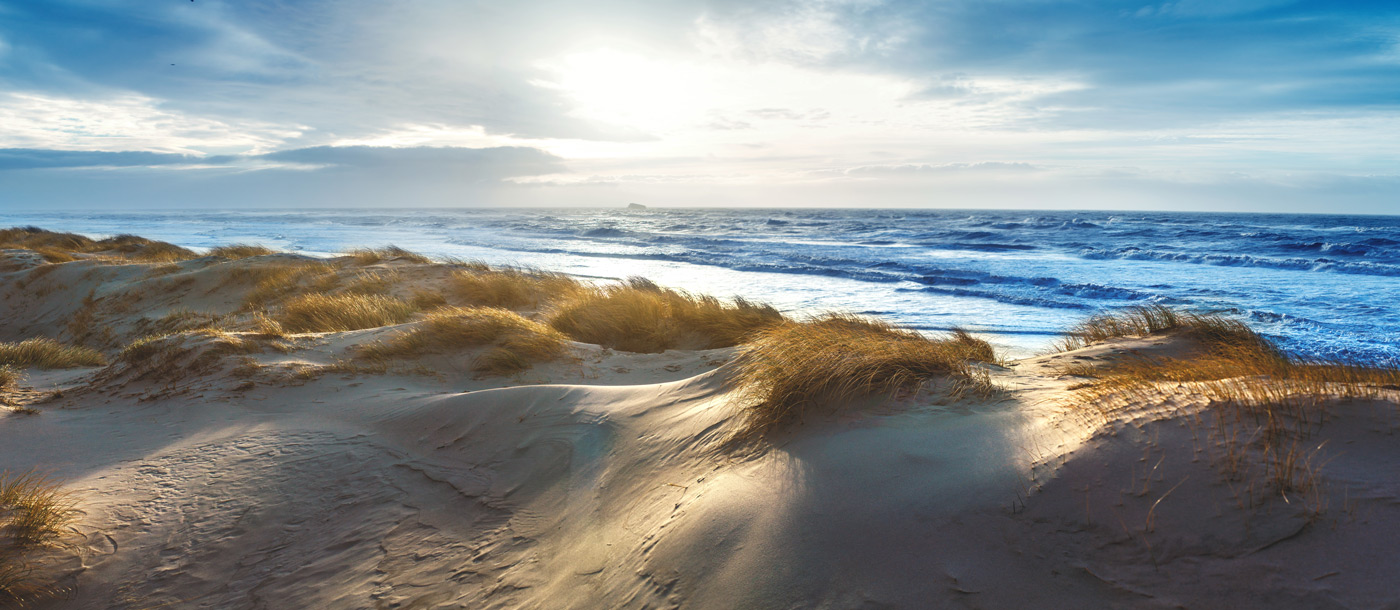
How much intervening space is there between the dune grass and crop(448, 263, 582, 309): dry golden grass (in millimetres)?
11029

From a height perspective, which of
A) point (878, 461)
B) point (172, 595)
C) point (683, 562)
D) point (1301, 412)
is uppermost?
point (1301, 412)

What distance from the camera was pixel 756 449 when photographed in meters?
3.36

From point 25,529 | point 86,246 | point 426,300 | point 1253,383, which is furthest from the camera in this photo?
point 86,246

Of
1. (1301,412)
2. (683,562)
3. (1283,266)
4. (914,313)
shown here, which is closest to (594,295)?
(914,313)

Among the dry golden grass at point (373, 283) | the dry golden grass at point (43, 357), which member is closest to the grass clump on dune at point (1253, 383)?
the dry golden grass at point (43, 357)

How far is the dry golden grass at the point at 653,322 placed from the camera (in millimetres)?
8484

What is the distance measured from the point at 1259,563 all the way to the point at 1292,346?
10046mm

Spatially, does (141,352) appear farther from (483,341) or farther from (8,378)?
(483,341)

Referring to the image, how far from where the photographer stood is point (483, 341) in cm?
725

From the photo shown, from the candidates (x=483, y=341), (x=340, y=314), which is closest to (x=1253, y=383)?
(x=483, y=341)

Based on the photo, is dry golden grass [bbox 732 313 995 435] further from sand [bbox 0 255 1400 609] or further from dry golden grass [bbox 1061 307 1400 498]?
dry golden grass [bbox 1061 307 1400 498]

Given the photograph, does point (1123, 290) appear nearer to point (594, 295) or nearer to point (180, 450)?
point (594, 295)

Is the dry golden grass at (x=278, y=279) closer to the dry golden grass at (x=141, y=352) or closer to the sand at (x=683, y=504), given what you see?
the dry golden grass at (x=141, y=352)

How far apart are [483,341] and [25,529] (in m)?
4.37
